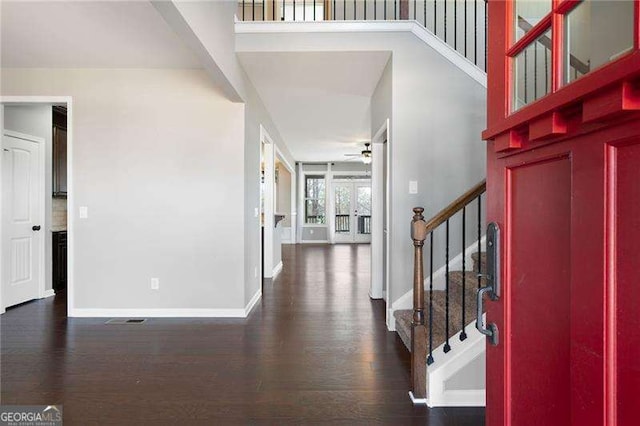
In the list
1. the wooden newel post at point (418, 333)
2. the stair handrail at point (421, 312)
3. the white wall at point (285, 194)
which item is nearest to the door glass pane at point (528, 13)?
the stair handrail at point (421, 312)

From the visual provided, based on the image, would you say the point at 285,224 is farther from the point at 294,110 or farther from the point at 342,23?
the point at 342,23

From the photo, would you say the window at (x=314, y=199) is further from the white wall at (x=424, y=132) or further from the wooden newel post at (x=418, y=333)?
the wooden newel post at (x=418, y=333)

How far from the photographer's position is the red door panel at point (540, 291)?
0.81 m

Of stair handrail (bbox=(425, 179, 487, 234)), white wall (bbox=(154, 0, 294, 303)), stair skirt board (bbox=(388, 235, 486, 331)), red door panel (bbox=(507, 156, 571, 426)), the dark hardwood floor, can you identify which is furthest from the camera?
stair skirt board (bbox=(388, 235, 486, 331))

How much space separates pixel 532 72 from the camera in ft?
3.16

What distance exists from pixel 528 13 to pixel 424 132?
2478mm

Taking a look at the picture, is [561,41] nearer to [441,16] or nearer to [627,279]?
[627,279]

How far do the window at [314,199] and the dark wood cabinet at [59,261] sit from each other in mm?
7560

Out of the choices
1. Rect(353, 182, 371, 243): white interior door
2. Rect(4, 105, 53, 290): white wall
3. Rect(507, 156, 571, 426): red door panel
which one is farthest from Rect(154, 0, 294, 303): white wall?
Rect(353, 182, 371, 243): white interior door

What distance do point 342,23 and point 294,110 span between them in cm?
215

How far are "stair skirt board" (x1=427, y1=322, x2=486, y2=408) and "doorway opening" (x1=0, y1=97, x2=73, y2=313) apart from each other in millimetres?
3732

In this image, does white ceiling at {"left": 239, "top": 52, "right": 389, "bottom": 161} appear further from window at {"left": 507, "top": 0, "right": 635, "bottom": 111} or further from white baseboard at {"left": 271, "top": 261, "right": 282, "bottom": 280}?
window at {"left": 507, "top": 0, "right": 635, "bottom": 111}

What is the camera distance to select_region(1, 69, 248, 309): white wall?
148 inches

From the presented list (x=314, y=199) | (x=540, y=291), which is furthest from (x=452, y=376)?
(x=314, y=199)
